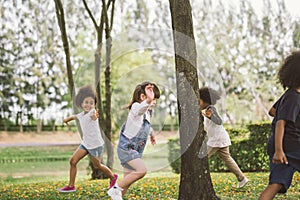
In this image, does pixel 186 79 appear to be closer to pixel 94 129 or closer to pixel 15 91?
pixel 94 129

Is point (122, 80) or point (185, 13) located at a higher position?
point (185, 13)

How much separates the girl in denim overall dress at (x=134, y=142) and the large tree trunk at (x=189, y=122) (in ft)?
1.03

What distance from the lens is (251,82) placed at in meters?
24.5

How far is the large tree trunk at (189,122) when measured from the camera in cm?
534

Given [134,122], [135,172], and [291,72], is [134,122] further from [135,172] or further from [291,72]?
[291,72]

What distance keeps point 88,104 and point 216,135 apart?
1649mm

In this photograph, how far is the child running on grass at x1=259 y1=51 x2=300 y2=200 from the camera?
4.10 m

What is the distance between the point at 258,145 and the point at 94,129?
193 inches

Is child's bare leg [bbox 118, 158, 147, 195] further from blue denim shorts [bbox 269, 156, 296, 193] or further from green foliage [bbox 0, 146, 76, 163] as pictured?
green foliage [bbox 0, 146, 76, 163]

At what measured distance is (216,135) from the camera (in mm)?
6836

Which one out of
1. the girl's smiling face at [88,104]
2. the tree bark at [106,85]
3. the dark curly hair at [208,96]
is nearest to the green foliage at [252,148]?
the tree bark at [106,85]

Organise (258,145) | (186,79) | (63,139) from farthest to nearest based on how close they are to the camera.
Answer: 1. (63,139)
2. (258,145)
3. (186,79)

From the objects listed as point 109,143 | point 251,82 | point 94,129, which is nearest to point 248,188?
point 94,129

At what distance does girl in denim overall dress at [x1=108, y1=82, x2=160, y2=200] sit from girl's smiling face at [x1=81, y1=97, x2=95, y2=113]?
3.94 feet
